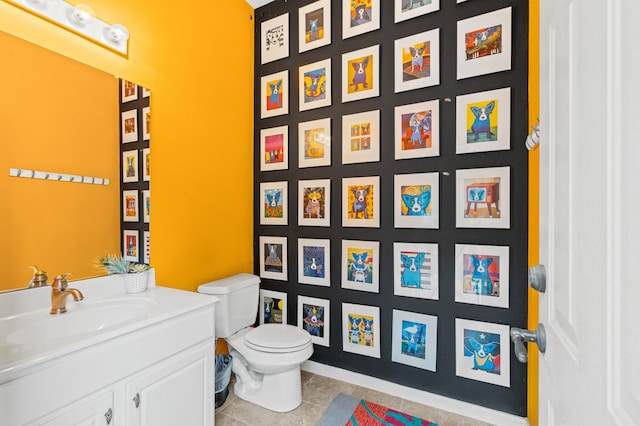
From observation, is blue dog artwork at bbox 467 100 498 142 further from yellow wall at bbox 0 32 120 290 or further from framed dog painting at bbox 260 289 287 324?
yellow wall at bbox 0 32 120 290

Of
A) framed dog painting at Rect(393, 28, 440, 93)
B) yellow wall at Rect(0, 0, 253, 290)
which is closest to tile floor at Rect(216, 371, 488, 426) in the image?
yellow wall at Rect(0, 0, 253, 290)

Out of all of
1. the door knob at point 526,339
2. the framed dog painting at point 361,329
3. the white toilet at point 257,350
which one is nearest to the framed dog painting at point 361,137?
the framed dog painting at point 361,329

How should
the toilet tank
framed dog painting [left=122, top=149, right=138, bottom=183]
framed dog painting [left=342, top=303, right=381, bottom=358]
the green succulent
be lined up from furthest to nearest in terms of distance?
framed dog painting [left=342, top=303, right=381, bottom=358]
the toilet tank
framed dog painting [left=122, top=149, right=138, bottom=183]
the green succulent

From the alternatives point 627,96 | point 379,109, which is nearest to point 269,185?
point 379,109

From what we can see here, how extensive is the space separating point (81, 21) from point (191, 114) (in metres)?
0.70

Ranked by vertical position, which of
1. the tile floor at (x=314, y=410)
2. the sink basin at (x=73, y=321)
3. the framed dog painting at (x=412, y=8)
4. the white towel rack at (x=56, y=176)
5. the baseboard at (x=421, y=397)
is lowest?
the tile floor at (x=314, y=410)

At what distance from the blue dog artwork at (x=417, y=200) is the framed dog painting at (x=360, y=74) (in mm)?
723

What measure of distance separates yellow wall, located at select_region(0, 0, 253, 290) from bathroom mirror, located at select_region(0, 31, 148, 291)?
0.24 feet

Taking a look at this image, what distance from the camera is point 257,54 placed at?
254 cm

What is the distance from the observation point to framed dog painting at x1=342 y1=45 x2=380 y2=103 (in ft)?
6.62

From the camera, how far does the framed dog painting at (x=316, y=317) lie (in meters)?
2.21

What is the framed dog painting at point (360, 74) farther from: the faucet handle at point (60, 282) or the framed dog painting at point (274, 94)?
the faucet handle at point (60, 282)

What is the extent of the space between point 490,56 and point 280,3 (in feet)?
5.69

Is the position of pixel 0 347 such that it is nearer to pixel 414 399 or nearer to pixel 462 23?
pixel 414 399
